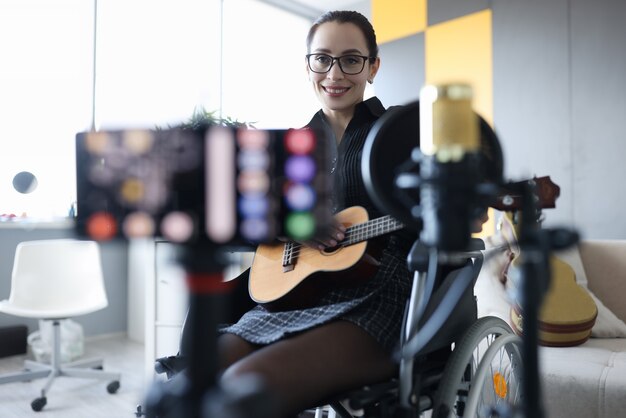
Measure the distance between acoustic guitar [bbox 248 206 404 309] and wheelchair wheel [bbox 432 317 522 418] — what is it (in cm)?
23

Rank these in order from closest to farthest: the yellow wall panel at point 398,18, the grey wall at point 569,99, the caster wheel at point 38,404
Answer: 1. the caster wheel at point 38,404
2. the grey wall at point 569,99
3. the yellow wall panel at point 398,18

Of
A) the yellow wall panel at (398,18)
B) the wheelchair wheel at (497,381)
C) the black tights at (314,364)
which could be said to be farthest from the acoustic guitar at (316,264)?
the yellow wall panel at (398,18)

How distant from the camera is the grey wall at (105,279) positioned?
3133 millimetres

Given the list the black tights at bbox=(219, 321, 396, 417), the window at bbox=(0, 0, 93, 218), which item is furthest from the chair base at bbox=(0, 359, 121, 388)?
the black tights at bbox=(219, 321, 396, 417)

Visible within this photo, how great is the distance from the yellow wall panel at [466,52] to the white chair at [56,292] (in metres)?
2.31

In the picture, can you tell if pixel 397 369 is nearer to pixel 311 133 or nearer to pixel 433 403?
pixel 433 403

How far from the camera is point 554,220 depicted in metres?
3.00

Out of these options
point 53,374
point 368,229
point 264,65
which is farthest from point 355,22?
point 264,65

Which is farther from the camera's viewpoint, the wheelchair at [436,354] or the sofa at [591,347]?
the sofa at [591,347]

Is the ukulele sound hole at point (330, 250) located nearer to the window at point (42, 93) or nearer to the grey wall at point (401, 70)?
the window at point (42, 93)

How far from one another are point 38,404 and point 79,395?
24 centimetres

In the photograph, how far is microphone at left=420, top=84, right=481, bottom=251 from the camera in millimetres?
572

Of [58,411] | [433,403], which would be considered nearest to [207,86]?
[433,403]

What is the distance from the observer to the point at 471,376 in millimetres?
1068
